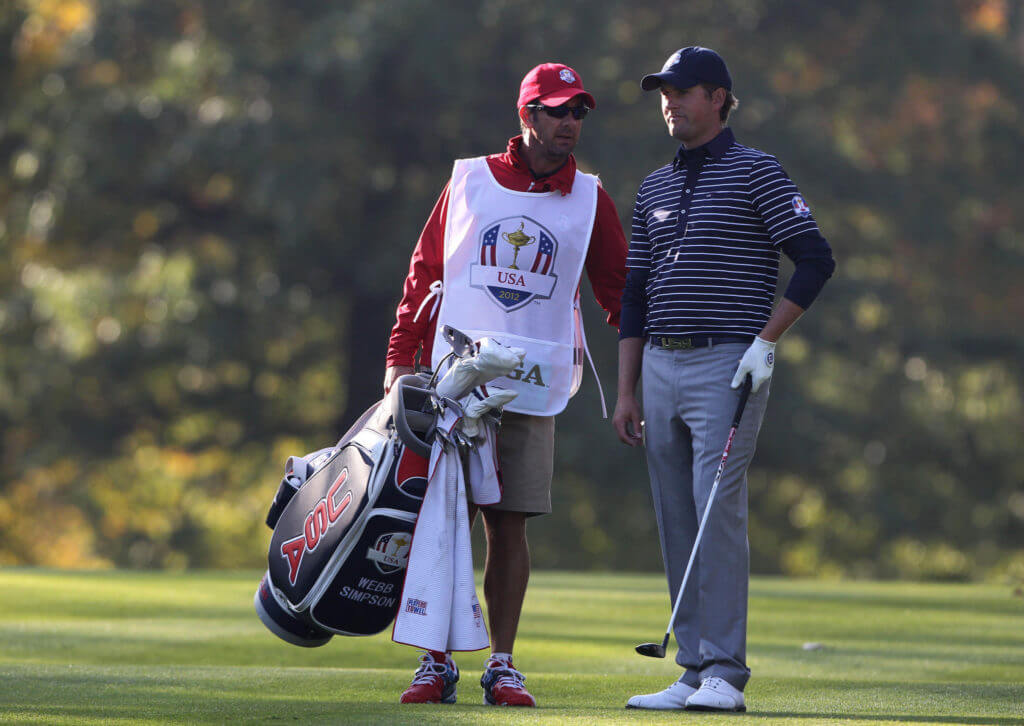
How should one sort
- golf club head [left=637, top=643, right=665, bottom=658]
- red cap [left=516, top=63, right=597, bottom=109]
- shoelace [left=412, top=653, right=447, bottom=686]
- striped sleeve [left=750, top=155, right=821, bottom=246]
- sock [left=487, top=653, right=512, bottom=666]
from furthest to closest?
red cap [left=516, top=63, right=597, bottom=109] < sock [left=487, top=653, right=512, bottom=666] < shoelace [left=412, top=653, right=447, bottom=686] < striped sleeve [left=750, top=155, right=821, bottom=246] < golf club head [left=637, top=643, right=665, bottom=658]

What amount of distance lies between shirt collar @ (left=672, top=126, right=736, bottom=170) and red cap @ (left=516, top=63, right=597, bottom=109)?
1.28ft

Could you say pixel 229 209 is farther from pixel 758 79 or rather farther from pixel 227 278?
pixel 758 79

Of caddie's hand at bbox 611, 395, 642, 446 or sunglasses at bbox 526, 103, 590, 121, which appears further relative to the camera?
sunglasses at bbox 526, 103, 590, 121

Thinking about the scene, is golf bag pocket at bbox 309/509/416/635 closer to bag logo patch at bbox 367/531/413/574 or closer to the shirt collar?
bag logo patch at bbox 367/531/413/574

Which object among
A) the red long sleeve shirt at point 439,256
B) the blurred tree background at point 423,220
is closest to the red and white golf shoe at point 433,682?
the red long sleeve shirt at point 439,256

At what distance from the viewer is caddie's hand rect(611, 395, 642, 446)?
532 cm

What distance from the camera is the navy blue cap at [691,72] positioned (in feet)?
16.9

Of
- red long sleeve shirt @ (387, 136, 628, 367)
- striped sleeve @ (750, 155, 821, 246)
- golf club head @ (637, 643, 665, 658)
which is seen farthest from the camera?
red long sleeve shirt @ (387, 136, 628, 367)

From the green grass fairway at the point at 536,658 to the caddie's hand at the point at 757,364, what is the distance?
99 centimetres

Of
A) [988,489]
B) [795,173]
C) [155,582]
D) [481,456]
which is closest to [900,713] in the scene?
[481,456]

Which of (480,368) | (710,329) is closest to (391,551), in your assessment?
(480,368)

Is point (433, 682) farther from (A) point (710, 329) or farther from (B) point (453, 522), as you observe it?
(A) point (710, 329)

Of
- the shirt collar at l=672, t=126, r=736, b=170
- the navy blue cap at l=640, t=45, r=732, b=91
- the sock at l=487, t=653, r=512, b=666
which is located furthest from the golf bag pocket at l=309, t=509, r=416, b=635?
the navy blue cap at l=640, t=45, r=732, b=91

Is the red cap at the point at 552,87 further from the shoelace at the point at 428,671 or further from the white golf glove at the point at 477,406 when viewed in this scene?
the shoelace at the point at 428,671
